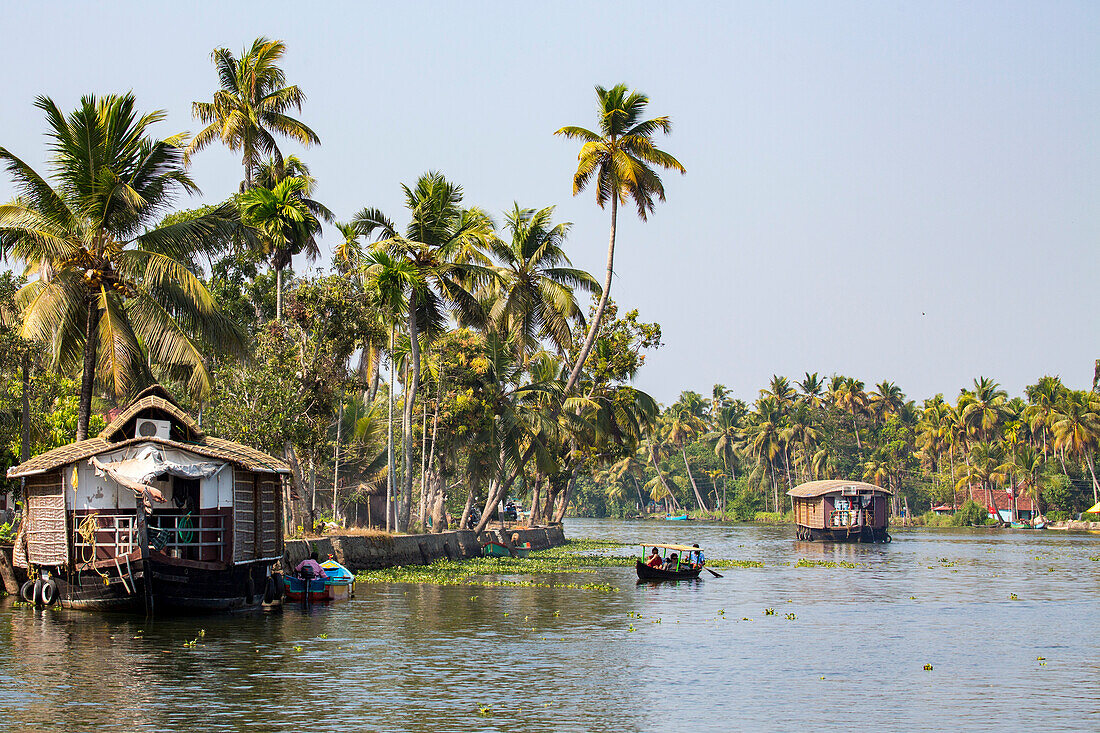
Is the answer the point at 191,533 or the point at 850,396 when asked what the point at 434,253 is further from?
the point at 850,396

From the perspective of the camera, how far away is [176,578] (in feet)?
95.1

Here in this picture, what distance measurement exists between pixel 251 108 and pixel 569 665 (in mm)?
31767

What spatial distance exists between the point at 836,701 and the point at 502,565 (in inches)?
1264

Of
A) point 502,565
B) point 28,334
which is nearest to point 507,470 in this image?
point 502,565

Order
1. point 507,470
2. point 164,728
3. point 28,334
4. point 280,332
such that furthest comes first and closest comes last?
point 507,470 → point 280,332 → point 28,334 → point 164,728

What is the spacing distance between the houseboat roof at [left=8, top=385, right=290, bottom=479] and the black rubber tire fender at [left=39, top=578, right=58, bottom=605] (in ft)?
9.68

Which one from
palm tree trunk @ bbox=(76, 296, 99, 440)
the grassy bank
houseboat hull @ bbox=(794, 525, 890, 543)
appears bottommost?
houseboat hull @ bbox=(794, 525, 890, 543)

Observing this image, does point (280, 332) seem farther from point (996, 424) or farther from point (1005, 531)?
point (996, 424)

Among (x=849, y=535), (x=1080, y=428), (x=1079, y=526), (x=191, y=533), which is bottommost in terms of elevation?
(x=1079, y=526)

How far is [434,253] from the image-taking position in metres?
49.3

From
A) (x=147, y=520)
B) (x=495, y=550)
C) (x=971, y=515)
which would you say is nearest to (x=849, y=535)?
(x=495, y=550)

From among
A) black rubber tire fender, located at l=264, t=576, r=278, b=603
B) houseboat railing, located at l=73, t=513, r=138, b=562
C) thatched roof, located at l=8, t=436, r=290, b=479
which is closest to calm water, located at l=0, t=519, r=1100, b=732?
black rubber tire fender, located at l=264, t=576, r=278, b=603

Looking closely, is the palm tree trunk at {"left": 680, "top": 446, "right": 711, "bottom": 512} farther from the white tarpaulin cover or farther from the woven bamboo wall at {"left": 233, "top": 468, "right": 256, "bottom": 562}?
the white tarpaulin cover

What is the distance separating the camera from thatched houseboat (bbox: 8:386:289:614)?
94.3 feet
